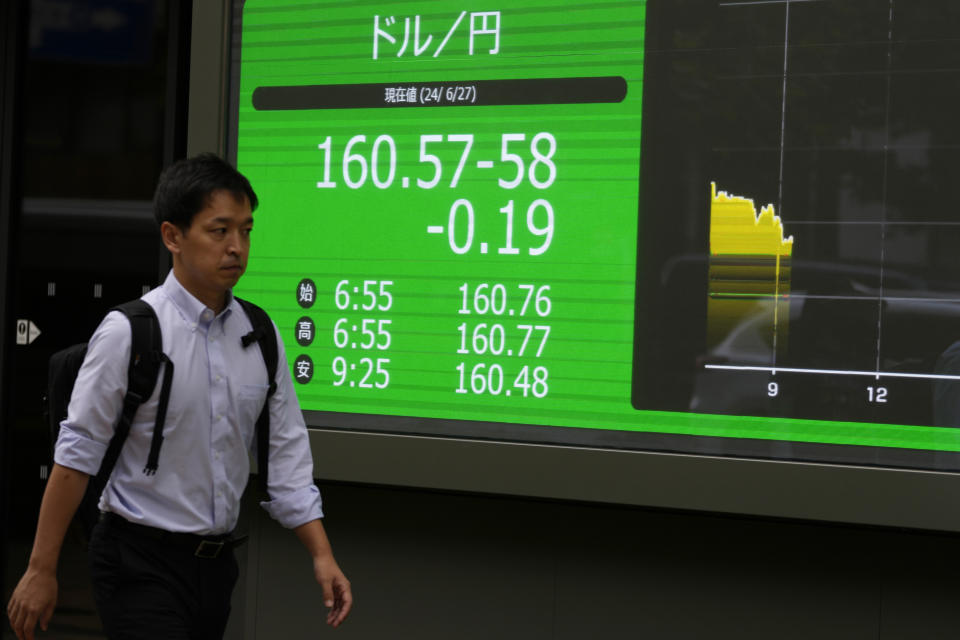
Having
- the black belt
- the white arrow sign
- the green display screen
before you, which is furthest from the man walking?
the white arrow sign

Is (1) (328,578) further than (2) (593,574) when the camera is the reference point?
No

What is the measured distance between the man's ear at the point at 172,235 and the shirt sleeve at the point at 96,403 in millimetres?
266

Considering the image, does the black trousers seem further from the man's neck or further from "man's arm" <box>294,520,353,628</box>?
the man's neck

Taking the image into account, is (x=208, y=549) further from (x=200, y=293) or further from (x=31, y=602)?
(x=200, y=293)

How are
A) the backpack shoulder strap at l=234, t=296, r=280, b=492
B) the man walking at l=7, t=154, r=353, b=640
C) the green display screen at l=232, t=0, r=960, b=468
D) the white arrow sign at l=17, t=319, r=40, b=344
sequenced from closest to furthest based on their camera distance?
the man walking at l=7, t=154, r=353, b=640 → the backpack shoulder strap at l=234, t=296, r=280, b=492 → the green display screen at l=232, t=0, r=960, b=468 → the white arrow sign at l=17, t=319, r=40, b=344

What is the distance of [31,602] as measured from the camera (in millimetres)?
2666

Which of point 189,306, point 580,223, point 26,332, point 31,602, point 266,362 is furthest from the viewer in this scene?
point 26,332

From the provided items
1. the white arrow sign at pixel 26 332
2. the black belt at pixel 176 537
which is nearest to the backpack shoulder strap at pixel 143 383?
the black belt at pixel 176 537

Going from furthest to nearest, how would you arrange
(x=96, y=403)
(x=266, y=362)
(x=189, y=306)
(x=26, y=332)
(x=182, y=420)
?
(x=26, y=332) → (x=266, y=362) → (x=189, y=306) → (x=182, y=420) → (x=96, y=403)

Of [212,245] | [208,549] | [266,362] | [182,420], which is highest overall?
[212,245]

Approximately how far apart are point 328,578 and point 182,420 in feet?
1.83

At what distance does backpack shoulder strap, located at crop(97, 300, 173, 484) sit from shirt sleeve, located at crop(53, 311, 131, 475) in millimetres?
16

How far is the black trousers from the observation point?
280cm

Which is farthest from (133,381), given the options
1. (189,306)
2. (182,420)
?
(189,306)
